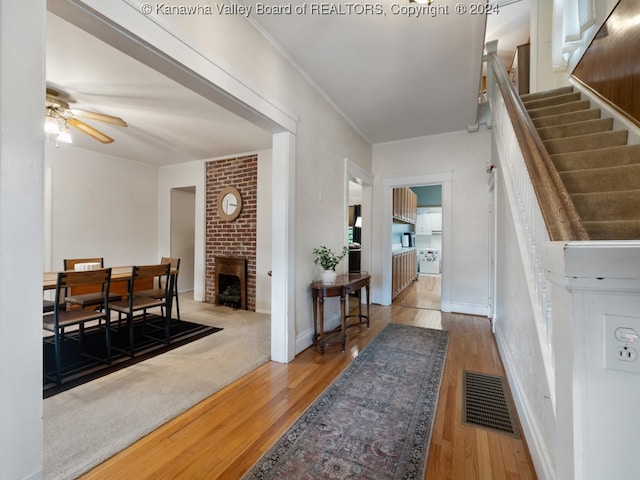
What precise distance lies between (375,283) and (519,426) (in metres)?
3.21

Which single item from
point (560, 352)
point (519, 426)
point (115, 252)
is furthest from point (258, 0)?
point (115, 252)

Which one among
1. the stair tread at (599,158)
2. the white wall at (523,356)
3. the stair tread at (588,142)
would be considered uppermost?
the stair tread at (588,142)

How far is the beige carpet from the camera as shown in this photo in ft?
5.03

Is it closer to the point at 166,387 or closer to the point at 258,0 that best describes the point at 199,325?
the point at 166,387

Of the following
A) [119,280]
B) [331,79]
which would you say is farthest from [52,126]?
[331,79]

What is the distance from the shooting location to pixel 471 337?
3.31m

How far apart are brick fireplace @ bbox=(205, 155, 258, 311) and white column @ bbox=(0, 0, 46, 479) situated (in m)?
3.62

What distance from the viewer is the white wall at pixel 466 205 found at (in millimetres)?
4207

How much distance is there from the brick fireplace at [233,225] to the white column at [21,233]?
362cm

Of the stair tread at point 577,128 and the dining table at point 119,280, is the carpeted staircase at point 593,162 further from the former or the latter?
the dining table at point 119,280

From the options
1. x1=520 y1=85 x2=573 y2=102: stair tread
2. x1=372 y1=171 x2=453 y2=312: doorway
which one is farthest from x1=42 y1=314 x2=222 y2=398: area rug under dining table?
x1=520 y1=85 x2=573 y2=102: stair tread

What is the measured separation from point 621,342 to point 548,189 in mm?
620

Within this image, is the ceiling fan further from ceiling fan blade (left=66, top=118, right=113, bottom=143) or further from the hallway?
the hallway

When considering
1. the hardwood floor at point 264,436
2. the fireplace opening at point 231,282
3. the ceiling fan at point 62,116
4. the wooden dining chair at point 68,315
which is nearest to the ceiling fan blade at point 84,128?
the ceiling fan at point 62,116
